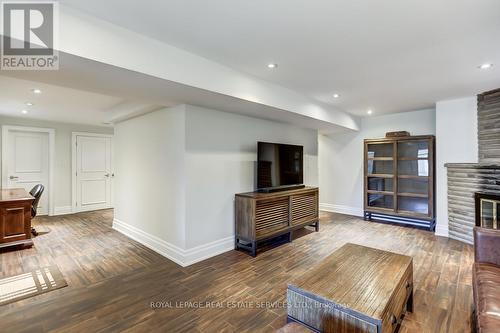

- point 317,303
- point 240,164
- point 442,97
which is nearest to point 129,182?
point 240,164

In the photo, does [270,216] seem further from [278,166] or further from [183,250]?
[183,250]

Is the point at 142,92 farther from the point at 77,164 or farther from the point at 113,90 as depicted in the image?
the point at 77,164

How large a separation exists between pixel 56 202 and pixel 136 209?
11.6ft

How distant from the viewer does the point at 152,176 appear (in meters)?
3.92

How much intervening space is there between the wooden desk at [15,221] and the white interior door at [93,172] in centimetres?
278

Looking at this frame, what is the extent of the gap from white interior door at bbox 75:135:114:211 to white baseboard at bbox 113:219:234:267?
3374mm

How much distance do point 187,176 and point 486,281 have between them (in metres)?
3.12

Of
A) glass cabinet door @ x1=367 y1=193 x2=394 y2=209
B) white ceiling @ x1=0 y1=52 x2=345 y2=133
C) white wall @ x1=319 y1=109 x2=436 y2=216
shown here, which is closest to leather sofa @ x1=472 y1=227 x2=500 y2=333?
white ceiling @ x1=0 y1=52 x2=345 y2=133

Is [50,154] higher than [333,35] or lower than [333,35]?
lower

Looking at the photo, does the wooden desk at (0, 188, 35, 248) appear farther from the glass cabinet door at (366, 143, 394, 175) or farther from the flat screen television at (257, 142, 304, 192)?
the glass cabinet door at (366, 143, 394, 175)

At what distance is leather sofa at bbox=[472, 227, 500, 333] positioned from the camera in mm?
1457

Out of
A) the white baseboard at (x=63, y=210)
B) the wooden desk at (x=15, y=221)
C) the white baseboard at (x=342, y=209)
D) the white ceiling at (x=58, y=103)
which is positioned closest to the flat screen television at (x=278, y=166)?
the white ceiling at (x=58, y=103)

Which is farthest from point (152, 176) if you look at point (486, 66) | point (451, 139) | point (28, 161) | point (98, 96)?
point (451, 139)

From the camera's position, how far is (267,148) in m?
4.04
